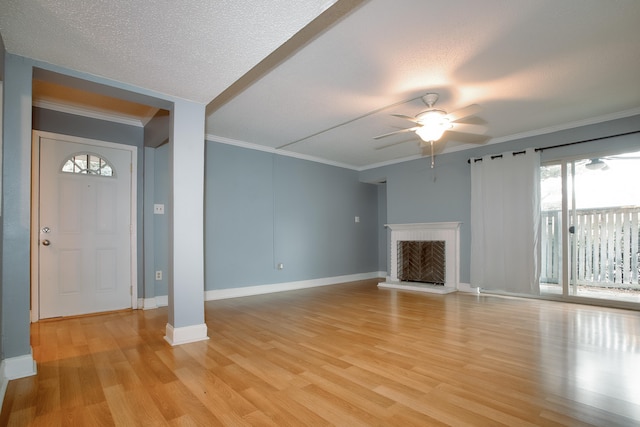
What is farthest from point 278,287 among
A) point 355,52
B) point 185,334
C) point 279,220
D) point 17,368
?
point 355,52

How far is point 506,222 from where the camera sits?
499 centimetres

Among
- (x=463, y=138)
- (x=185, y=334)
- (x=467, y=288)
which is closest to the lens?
(x=185, y=334)

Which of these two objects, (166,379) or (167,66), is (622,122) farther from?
(166,379)

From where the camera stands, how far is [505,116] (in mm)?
4223

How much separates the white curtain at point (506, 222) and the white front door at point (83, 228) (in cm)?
543

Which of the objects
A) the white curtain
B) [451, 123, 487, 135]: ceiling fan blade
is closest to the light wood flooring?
the white curtain

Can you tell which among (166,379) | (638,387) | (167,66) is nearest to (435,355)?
(638,387)

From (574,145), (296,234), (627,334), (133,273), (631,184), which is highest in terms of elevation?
A: (574,145)

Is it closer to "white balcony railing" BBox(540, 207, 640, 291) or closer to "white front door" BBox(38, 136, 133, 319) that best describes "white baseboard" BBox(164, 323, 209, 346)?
"white front door" BBox(38, 136, 133, 319)

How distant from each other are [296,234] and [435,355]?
3.86 meters

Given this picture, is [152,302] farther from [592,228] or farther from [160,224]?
[592,228]

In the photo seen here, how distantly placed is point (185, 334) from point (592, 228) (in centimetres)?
556

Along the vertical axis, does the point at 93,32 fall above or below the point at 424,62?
below

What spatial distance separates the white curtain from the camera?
4.73 m
